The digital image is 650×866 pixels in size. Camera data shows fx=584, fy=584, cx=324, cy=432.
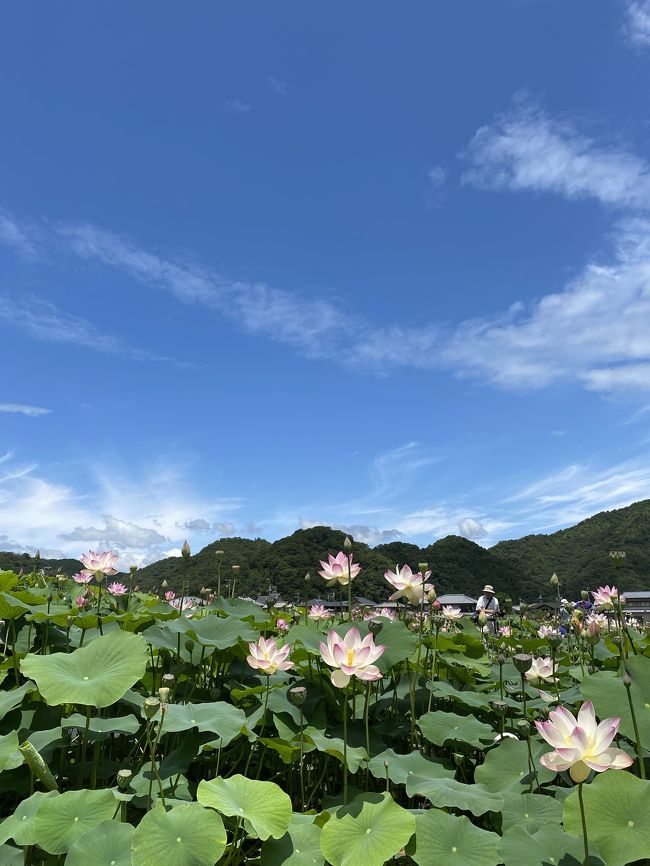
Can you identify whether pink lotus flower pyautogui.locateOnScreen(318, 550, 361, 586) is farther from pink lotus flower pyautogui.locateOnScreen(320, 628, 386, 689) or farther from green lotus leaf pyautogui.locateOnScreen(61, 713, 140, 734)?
green lotus leaf pyautogui.locateOnScreen(61, 713, 140, 734)

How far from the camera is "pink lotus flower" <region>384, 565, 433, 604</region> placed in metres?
2.64

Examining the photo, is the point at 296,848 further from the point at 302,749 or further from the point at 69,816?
the point at 69,816

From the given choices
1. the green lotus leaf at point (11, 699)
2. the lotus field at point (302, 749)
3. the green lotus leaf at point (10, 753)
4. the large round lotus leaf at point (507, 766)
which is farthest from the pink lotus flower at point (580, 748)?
the green lotus leaf at point (11, 699)

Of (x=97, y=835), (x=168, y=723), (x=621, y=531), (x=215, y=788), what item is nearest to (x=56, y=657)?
(x=168, y=723)

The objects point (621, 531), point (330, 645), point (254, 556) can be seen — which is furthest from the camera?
point (621, 531)

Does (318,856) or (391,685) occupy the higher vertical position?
(391,685)

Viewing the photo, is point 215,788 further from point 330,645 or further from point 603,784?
point 603,784

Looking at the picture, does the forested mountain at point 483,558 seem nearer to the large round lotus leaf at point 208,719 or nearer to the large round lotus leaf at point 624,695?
the large round lotus leaf at point 624,695

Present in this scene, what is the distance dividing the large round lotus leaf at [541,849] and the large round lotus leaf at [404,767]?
498mm

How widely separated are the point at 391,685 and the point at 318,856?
4.82ft

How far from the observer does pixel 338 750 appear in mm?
2076

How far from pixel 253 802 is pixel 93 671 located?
853 mm

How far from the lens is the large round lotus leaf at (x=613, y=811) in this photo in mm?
1564

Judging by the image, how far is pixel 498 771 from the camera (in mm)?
2275
